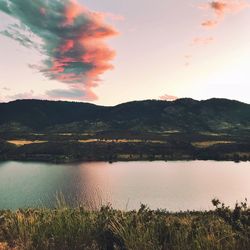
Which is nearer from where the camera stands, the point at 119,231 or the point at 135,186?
the point at 119,231

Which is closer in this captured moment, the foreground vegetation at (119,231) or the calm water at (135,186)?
the foreground vegetation at (119,231)

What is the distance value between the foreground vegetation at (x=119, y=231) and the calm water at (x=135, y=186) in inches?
3504

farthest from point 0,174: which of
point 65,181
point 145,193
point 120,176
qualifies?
point 145,193

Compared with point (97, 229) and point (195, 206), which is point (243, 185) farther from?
point (97, 229)

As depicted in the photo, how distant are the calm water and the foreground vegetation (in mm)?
89007

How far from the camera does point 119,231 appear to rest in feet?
38.1

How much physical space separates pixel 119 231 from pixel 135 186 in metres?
137

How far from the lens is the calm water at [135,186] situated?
117750 mm

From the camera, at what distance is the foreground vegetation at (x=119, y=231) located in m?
10.5

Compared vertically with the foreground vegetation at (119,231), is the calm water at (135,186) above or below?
below

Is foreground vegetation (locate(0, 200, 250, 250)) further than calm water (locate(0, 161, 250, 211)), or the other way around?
calm water (locate(0, 161, 250, 211))

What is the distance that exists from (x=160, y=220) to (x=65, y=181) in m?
156

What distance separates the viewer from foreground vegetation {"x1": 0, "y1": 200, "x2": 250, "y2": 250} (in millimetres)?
10484

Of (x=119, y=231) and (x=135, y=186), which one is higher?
(x=119, y=231)
